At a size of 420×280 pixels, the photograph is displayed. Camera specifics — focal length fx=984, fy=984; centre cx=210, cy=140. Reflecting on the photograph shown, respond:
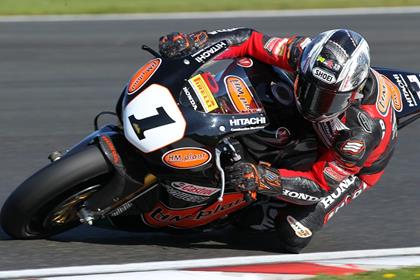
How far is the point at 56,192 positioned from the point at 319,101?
51.9 inches

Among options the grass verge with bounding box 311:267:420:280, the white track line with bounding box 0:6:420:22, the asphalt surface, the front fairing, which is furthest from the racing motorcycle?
the white track line with bounding box 0:6:420:22

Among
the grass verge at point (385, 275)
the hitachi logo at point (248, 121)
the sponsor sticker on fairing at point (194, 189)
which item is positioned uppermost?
the hitachi logo at point (248, 121)

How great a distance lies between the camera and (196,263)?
184 inches

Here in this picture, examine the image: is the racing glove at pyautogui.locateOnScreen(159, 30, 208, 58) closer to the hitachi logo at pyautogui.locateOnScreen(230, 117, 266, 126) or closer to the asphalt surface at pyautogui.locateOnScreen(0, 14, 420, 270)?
the hitachi logo at pyautogui.locateOnScreen(230, 117, 266, 126)

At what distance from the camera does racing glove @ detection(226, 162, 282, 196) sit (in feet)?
15.2

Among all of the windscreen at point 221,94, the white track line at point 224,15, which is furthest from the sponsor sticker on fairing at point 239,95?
the white track line at point 224,15

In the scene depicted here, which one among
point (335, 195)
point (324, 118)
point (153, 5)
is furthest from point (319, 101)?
point (153, 5)

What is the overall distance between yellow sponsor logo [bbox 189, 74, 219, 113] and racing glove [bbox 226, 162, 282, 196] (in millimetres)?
300

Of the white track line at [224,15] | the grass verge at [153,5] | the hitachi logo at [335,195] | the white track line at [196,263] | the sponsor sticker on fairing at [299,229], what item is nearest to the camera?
the white track line at [196,263]

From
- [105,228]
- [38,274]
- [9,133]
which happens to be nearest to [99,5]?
[9,133]

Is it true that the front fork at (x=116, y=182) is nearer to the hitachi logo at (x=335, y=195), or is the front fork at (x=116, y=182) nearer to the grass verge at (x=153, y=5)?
the hitachi logo at (x=335, y=195)

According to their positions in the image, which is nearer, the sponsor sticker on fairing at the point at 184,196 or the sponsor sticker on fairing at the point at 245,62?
the sponsor sticker on fairing at the point at 184,196

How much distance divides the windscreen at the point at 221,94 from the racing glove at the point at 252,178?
0.27 metres

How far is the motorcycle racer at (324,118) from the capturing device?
4660mm
